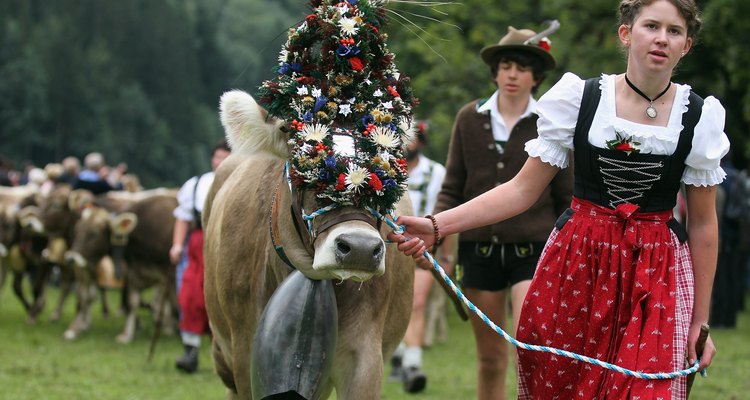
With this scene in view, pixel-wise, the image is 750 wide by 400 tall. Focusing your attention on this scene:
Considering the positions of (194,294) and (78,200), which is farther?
(78,200)

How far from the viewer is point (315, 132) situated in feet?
14.3

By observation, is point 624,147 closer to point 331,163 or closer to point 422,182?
point 331,163

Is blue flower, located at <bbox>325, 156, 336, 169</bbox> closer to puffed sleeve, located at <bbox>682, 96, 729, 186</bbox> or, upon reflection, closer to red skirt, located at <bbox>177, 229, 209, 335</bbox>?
puffed sleeve, located at <bbox>682, 96, 729, 186</bbox>

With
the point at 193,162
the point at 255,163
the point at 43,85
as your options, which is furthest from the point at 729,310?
the point at 193,162

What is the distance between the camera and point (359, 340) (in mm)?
4754

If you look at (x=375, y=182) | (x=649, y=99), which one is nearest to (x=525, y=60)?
(x=649, y=99)

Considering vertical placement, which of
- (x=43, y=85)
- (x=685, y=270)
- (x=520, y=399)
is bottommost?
(x=43, y=85)

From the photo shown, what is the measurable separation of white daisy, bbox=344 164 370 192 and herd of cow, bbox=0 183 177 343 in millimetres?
10151

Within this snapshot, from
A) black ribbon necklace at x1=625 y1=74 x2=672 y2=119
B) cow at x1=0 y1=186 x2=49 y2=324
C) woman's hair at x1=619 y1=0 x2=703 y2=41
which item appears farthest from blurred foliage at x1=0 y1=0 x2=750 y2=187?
black ribbon necklace at x1=625 y1=74 x2=672 y2=119

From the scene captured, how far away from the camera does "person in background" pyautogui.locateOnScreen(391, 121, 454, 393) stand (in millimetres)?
9406

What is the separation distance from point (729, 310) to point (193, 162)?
50.3m

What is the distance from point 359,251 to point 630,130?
1.07 m

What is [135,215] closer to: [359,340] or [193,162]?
[359,340]

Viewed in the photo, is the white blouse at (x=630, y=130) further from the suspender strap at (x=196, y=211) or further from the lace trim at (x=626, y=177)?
the suspender strap at (x=196, y=211)
